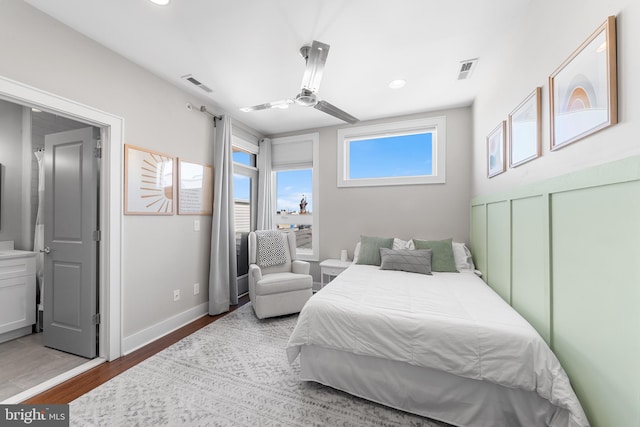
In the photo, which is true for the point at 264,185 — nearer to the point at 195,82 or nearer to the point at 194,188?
the point at 194,188

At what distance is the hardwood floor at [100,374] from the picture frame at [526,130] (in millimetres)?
3502

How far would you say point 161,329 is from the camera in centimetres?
258

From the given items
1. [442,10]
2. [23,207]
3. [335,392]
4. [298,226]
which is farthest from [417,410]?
[23,207]

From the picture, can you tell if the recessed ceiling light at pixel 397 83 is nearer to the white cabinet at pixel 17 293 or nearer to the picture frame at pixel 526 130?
the picture frame at pixel 526 130

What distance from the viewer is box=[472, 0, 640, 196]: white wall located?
0.90 metres

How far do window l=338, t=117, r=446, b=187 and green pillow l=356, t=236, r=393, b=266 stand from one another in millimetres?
916

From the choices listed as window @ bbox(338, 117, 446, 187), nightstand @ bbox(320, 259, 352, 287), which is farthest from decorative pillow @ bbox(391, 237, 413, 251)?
window @ bbox(338, 117, 446, 187)

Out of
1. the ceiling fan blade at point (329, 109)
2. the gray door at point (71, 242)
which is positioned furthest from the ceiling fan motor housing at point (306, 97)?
the gray door at point (71, 242)

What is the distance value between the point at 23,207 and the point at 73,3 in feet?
8.10

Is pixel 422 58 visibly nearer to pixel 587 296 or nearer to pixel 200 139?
pixel 587 296

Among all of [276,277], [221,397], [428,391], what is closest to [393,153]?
[276,277]

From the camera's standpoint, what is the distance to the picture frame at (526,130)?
5.04ft

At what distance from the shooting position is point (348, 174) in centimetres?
396

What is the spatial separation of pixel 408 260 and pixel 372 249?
0.55 m
